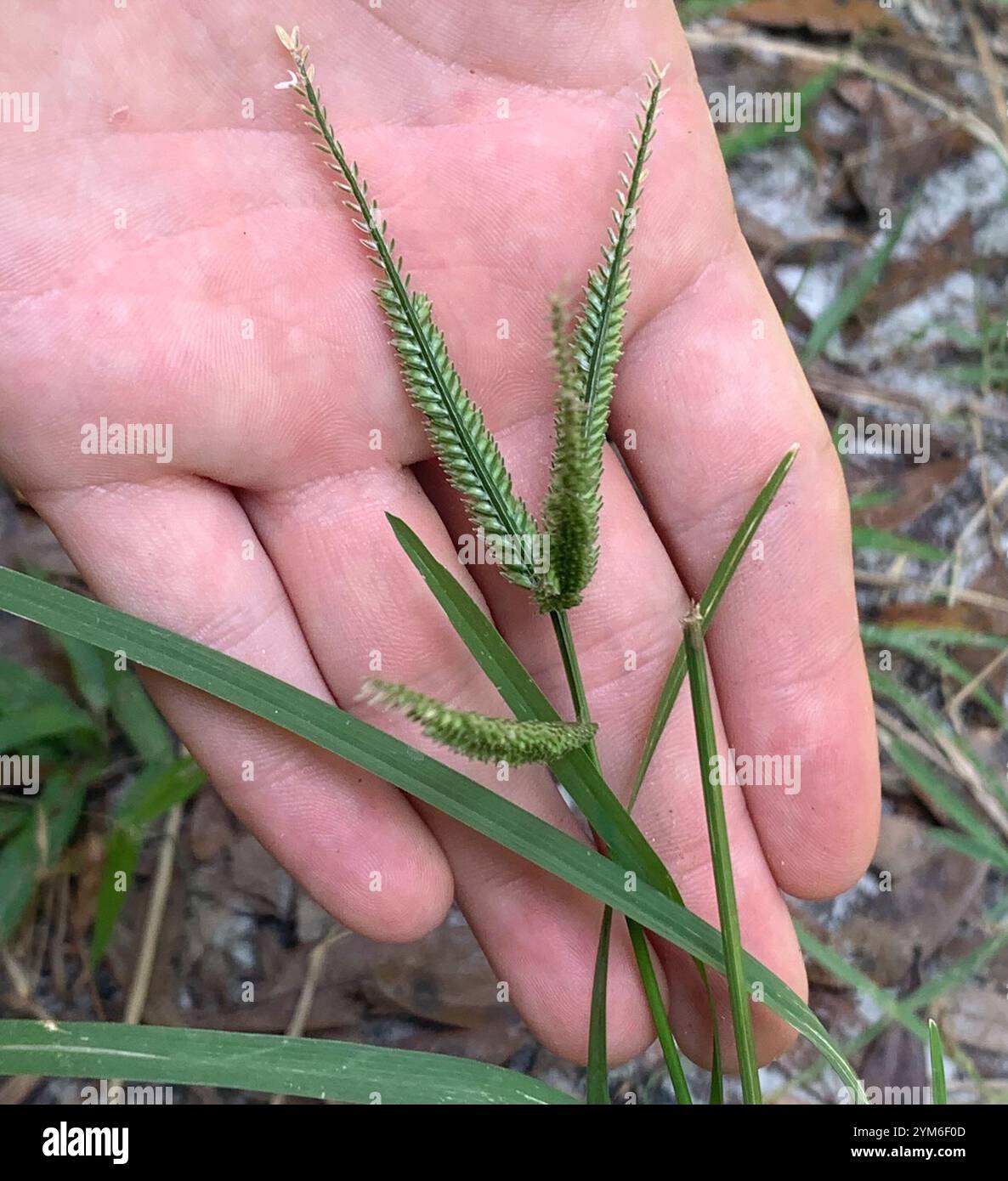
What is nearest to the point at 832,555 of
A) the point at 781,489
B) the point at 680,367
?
the point at 781,489

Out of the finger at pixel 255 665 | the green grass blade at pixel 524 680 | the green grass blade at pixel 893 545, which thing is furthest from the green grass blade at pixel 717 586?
the green grass blade at pixel 893 545

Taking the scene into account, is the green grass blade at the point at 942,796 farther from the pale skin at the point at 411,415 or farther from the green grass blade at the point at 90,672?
the green grass blade at the point at 90,672

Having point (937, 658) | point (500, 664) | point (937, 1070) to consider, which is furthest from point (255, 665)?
point (937, 658)

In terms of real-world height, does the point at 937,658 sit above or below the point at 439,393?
below

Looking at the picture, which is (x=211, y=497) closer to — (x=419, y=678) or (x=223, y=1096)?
(x=419, y=678)

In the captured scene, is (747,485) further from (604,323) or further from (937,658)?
(937,658)

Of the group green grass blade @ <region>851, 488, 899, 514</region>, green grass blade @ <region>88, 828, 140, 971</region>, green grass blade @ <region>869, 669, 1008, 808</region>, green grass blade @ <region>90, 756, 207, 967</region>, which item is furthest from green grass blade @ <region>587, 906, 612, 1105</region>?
green grass blade @ <region>851, 488, 899, 514</region>
